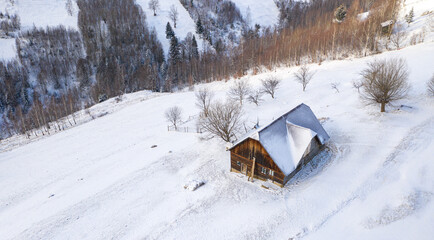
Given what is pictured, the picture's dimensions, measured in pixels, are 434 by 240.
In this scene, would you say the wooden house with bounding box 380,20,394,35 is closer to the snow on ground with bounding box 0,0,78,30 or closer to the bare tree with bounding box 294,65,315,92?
the bare tree with bounding box 294,65,315,92

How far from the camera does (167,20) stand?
358 feet

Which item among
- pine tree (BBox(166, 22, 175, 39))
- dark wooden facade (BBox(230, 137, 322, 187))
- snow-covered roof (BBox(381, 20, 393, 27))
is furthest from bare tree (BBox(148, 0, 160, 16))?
dark wooden facade (BBox(230, 137, 322, 187))

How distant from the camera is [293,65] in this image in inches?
2512

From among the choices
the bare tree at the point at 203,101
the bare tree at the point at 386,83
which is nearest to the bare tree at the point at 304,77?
the bare tree at the point at 386,83

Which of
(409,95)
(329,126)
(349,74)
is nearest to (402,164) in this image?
(329,126)

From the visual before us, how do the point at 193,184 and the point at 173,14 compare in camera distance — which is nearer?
the point at 193,184

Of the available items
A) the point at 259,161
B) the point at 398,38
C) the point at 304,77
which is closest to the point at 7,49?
the point at 304,77

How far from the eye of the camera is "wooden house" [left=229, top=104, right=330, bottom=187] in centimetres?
1964

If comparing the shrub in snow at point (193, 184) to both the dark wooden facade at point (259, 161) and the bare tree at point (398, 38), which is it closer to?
the dark wooden facade at point (259, 161)

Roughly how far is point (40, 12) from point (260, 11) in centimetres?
11596

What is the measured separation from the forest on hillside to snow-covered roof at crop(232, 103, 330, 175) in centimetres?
4556

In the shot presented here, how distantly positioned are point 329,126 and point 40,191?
36835 mm

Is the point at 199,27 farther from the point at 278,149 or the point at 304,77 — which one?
the point at 278,149

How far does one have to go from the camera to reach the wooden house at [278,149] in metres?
19.6
